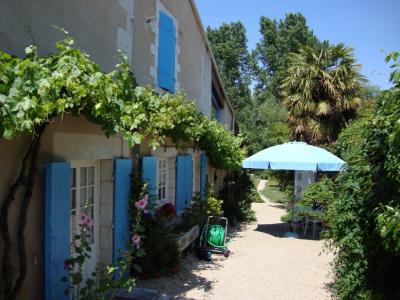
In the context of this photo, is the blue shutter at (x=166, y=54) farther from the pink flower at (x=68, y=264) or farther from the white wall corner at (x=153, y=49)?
the pink flower at (x=68, y=264)

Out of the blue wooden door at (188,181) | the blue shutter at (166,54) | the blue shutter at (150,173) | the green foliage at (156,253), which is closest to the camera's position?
the green foliage at (156,253)

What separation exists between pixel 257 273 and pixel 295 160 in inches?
145

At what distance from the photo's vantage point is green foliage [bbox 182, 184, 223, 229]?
8836 millimetres

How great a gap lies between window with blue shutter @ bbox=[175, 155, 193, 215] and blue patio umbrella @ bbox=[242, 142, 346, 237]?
215 centimetres

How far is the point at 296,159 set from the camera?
10281 mm

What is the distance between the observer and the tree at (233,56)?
46469 mm

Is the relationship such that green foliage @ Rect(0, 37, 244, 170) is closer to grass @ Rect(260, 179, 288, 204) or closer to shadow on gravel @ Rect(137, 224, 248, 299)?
shadow on gravel @ Rect(137, 224, 248, 299)

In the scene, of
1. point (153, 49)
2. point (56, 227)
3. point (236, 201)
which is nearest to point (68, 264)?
point (56, 227)

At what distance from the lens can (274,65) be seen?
4647 centimetres

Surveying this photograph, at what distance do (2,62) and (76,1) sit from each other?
91.5 inches

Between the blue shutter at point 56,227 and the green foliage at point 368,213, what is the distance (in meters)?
3.35

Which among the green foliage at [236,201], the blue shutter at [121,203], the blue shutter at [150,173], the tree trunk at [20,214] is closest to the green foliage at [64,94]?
the tree trunk at [20,214]

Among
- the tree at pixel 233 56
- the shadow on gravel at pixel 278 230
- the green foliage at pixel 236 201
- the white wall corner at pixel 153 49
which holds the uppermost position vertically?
the tree at pixel 233 56

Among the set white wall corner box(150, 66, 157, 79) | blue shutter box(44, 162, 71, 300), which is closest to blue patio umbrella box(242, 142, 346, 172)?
white wall corner box(150, 66, 157, 79)
